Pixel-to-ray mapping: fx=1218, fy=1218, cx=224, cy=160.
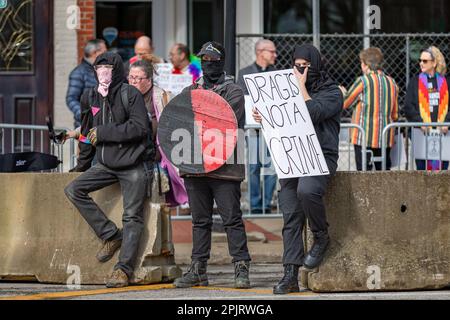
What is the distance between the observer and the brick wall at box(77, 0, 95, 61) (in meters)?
16.2

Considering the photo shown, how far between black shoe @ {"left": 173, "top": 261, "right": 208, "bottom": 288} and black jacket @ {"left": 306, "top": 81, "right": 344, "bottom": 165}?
57.4 inches

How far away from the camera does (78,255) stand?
10.6m

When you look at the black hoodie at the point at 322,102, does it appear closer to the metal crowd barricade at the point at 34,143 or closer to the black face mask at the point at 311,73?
the black face mask at the point at 311,73

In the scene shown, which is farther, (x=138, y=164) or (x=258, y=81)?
(x=138, y=164)

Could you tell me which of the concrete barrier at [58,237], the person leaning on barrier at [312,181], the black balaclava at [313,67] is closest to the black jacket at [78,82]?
the concrete barrier at [58,237]

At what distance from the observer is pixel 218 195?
1003 centimetres

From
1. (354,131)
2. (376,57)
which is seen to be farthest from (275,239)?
(376,57)

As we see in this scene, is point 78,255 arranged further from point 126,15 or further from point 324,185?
point 126,15

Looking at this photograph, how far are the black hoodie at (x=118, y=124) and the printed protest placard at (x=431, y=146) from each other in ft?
13.3

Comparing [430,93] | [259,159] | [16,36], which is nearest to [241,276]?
[259,159]

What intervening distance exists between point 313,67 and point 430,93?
4938 mm
